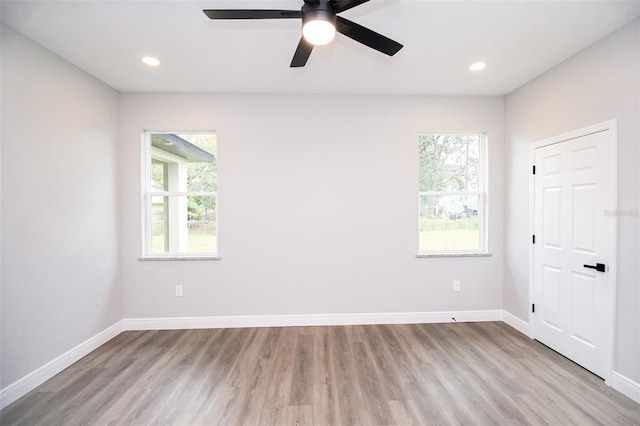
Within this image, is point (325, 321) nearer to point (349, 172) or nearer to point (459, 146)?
point (349, 172)

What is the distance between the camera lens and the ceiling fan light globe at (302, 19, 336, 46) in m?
1.42

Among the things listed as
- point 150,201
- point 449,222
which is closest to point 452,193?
point 449,222

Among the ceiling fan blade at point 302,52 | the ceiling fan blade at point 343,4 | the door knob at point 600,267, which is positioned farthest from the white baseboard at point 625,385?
the ceiling fan blade at point 302,52

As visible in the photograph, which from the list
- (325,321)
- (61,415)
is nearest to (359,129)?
(325,321)

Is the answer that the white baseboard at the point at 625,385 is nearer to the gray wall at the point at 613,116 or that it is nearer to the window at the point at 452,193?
the gray wall at the point at 613,116

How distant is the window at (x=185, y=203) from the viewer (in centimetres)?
322

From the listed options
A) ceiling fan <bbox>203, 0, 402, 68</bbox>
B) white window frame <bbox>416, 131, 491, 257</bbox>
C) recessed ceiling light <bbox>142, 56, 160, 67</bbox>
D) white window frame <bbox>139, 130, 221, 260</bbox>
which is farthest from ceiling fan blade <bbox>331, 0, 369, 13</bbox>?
white window frame <bbox>139, 130, 221, 260</bbox>

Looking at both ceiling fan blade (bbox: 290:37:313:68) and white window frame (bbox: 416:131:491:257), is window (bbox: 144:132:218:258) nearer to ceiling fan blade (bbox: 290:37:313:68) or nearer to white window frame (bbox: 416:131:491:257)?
ceiling fan blade (bbox: 290:37:313:68)

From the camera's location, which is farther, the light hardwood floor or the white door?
the white door

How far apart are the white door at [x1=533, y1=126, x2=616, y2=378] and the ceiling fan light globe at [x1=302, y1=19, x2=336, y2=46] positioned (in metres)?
2.41

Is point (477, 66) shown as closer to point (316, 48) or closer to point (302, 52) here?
point (316, 48)

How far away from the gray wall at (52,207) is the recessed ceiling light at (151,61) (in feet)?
2.41

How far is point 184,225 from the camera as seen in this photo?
129 inches

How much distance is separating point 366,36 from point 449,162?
91.0 inches
